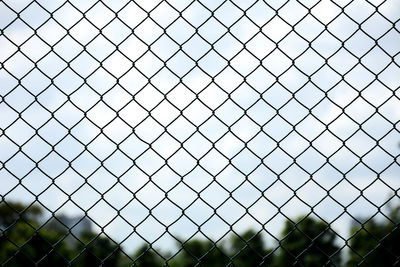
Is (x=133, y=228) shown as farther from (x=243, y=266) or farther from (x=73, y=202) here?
(x=243, y=266)

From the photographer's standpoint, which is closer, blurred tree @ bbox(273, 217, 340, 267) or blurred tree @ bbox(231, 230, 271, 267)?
blurred tree @ bbox(273, 217, 340, 267)

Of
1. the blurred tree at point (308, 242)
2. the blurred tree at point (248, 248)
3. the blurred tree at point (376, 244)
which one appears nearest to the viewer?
the blurred tree at point (308, 242)

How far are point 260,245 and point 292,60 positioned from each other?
14.2 meters

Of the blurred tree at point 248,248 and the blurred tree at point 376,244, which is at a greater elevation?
the blurred tree at point 248,248

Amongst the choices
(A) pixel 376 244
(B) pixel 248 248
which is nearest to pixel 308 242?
(A) pixel 376 244

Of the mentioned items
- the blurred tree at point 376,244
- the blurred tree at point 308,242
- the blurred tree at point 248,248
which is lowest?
the blurred tree at point 376,244

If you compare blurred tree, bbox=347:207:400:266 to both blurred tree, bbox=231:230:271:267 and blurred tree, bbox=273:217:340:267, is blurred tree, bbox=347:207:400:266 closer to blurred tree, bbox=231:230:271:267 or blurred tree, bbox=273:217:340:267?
blurred tree, bbox=273:217:340:267

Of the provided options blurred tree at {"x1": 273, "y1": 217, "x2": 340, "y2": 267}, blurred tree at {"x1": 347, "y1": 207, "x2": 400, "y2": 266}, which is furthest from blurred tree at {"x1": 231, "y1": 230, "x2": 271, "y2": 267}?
blurred tree at {"x1": 347, "y1": 207, "x2": 400, "y2": 266}

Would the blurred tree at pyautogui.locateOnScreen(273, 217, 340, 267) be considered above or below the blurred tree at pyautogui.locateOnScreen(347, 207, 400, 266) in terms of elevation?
above

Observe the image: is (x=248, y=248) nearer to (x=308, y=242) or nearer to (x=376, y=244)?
(x=308, y=242)

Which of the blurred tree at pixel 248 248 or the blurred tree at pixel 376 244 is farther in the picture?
the blurred tree at pixel 248 248

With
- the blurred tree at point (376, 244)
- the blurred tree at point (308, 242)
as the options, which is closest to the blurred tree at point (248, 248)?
the blurred tree at point (308, 242)

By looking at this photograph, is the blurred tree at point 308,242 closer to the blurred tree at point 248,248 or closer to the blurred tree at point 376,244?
the blurred tree at point 376,244

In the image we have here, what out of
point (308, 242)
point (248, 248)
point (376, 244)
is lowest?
point (376, 244)
